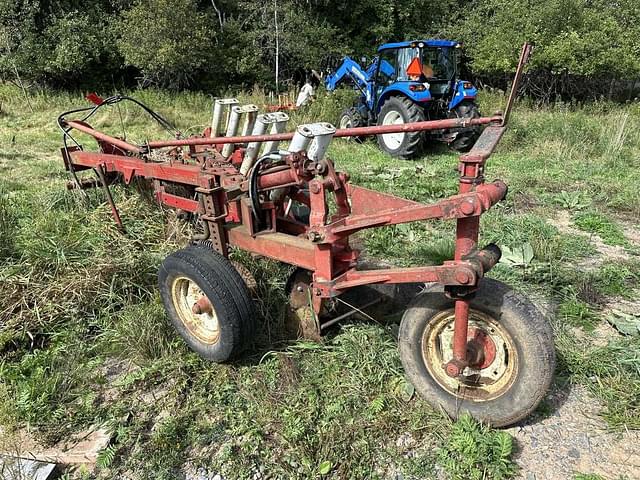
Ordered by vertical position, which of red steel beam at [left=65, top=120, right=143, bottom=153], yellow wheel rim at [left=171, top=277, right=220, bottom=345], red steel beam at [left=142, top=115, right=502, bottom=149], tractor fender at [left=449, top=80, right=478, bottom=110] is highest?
red steel beam at [left=142, top=115, right=502, bottom=149]

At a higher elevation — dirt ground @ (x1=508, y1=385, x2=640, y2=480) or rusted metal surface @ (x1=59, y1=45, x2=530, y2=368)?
rusted metal surface @ (x1=59, y1=45, x2=530, y2=368)

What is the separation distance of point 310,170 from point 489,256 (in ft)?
3.51

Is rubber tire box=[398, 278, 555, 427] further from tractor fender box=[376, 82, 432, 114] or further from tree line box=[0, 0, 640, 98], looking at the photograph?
tree line box=[0, 0, 640, 98]

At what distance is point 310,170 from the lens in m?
2.80

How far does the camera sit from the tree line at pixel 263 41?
14.6 metres

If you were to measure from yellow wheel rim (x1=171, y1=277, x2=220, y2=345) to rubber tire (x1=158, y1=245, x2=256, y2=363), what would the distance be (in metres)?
0.11

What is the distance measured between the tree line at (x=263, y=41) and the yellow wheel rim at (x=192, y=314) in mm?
13654

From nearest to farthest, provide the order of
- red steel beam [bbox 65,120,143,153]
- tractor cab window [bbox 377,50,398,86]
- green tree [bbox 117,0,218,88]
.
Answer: red steel beam [bbox 65,120,143,153] → tractor cab window [bbox 377,50,398,86] → green tree [bbox 117,0,218,88]

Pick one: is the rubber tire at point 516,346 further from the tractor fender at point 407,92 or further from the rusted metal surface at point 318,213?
the tractor fender at point 407,92

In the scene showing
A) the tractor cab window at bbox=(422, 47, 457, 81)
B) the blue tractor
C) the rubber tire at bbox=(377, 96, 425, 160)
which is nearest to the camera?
the rubber tire at bbox=(377, 96, 425, 160)

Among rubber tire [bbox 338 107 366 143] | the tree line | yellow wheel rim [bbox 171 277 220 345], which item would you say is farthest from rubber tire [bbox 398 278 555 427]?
the tree line

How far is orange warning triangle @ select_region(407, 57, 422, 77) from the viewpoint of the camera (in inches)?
352

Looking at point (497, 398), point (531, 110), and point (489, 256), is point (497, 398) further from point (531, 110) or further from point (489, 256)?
point (531, 110)

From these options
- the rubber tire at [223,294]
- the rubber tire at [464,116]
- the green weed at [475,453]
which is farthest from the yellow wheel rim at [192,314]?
the rubber tire at [464,116]
